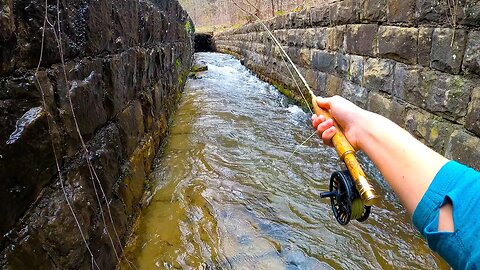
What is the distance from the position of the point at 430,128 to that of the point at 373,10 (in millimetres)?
1585

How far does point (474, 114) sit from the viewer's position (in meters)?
2.39

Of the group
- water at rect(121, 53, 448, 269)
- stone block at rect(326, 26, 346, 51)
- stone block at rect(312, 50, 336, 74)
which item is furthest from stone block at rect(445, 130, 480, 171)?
stone block at rect(312, 50, 336, 74)

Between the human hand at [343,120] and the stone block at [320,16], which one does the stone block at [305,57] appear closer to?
the stone block at [320,16]

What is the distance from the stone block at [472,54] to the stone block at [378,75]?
1071 millimetres

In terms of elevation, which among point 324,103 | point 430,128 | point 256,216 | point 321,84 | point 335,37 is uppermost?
point 335,37

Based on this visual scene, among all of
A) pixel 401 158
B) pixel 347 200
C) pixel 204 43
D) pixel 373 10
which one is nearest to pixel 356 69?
pixel 373 10

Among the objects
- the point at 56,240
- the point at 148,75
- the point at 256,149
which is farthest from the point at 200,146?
the point at 56,240

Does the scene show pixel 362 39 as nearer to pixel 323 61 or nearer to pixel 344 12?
pixel 344 12

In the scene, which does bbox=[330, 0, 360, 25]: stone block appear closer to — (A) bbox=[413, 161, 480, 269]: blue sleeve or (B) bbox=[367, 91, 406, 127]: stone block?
(B) bbox=[367, 91, 406, 127]: stone block

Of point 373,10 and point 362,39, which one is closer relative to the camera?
point 373,10

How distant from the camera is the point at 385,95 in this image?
368cm

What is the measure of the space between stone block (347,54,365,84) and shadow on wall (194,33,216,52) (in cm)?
2278

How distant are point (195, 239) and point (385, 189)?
1905 millimetres

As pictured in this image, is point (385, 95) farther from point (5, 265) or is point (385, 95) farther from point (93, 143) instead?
point (5, 265)
